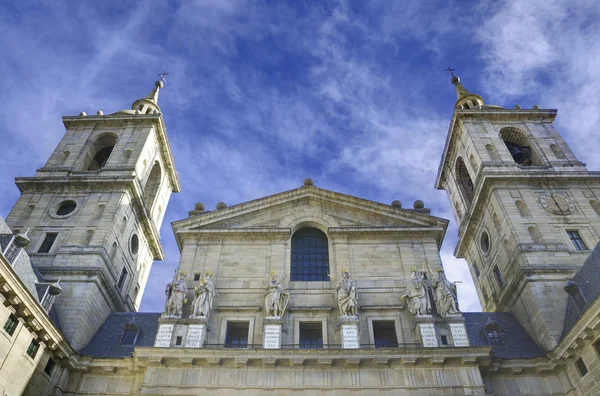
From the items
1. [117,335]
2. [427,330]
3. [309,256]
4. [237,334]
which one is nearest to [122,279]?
[117,335]

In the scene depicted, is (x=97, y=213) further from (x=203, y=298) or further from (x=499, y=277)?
(x=499, y=277)

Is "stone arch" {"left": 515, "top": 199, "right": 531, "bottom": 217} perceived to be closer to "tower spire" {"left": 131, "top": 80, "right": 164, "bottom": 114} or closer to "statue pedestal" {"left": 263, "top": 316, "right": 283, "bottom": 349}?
"statue pedestal" {"left": 263, "top": 316, "right": 283, "bottom": 349}

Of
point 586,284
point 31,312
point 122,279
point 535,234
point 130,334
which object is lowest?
point 31,312

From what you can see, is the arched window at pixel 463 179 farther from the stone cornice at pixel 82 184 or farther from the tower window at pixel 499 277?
the stone cornice at pixel 82 184

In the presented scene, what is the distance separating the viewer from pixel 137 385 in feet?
70.6

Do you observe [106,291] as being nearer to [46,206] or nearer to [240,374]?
[46,206]

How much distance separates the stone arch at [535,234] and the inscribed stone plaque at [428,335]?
34.4ft

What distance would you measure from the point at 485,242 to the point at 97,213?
25371 millimetres

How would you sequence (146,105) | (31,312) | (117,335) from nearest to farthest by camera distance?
(31,312)
(117,335)
(146,105)

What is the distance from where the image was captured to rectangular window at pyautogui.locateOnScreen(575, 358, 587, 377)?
820 inches

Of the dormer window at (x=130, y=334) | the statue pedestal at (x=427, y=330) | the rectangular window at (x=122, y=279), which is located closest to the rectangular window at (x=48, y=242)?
the rectangular window at (x=122, y=279)

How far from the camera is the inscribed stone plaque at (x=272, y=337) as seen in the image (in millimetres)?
21922

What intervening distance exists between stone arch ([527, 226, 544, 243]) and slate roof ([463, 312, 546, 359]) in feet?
14.8

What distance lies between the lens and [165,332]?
22438 mm
